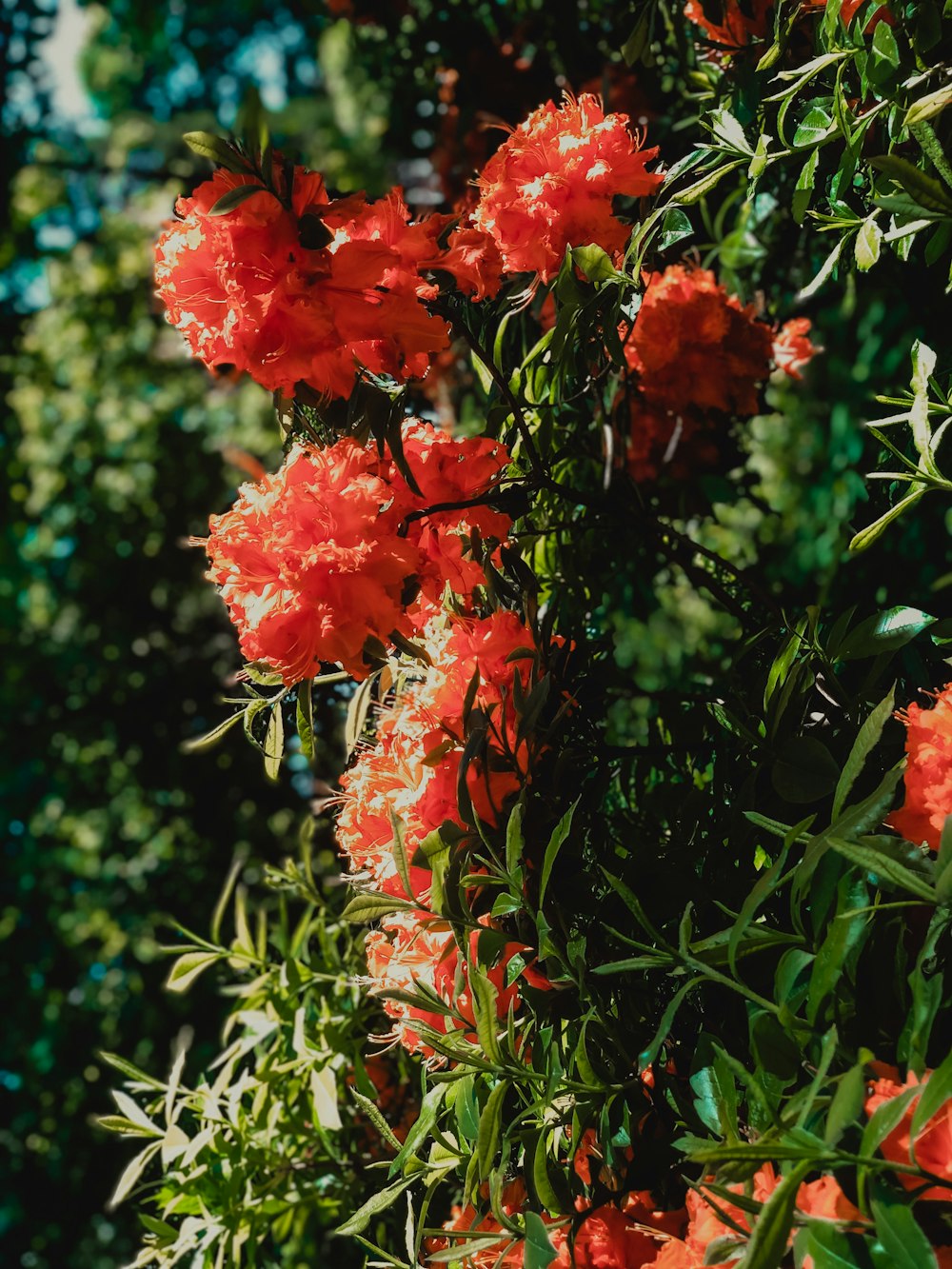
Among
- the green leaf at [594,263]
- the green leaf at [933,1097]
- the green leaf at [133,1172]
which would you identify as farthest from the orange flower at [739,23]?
the green leaf at [133,1172]

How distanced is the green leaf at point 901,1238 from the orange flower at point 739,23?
703mm

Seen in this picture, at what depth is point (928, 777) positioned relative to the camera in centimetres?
50

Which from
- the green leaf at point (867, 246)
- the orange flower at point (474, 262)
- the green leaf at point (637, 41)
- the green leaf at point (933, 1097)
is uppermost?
the green leaf at point (637, 41)

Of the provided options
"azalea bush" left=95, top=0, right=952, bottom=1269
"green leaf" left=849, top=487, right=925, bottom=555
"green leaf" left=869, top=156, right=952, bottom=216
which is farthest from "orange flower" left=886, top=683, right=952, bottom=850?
"green leaf" left=869, top=156, right=952, bottom=216

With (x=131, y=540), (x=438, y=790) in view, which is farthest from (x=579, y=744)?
(x=131, y=540)

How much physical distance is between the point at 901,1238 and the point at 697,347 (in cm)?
90

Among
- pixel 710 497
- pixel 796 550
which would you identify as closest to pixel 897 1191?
pixel 710 497

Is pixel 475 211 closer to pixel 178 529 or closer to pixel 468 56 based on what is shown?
pixel 468 56

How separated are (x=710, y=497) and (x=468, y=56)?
88cm

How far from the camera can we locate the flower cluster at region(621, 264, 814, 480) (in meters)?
1.10

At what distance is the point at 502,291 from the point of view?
81 centimetres

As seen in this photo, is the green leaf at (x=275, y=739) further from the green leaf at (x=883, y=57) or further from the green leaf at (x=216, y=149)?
the green leaf at (x=883, y=57)

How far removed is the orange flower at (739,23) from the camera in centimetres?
77

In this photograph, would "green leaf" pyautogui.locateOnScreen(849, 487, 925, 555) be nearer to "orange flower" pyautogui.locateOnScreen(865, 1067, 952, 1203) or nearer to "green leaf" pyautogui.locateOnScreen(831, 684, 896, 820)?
"green leaf" pyautogui.locateOnScreen(831, 684, 896, 820)
